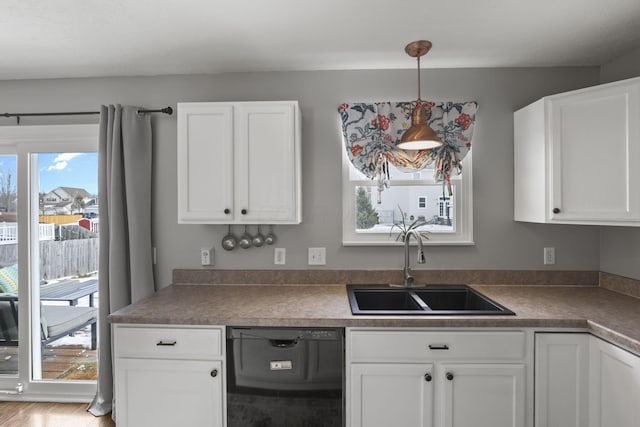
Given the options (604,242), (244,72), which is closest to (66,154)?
(244,72)

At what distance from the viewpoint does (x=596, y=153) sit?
1812 millimetres

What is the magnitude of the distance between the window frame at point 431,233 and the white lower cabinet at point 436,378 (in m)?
0.78

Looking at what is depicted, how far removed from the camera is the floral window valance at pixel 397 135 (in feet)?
7.30

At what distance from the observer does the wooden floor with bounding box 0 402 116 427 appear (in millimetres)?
2184

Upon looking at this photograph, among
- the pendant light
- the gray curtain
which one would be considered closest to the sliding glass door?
the gray curtain

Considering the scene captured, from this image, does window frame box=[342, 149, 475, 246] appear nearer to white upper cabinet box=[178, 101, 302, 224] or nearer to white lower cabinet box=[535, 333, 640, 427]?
white upper cabinet box=[178, 101, 302, 224]

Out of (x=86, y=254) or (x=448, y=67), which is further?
(x=86, y=254)

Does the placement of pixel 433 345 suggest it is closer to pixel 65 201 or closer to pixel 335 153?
pixel 335 153

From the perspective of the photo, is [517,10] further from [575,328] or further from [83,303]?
[83,303]

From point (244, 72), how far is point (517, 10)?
1.68 meters

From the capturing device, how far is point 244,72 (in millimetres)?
2361

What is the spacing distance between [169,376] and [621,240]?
280cm

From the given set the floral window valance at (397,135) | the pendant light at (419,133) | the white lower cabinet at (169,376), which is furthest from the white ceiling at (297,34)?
the white lower cabinet at (169,376)

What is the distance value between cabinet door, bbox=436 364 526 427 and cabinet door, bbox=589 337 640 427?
1.05 feet
